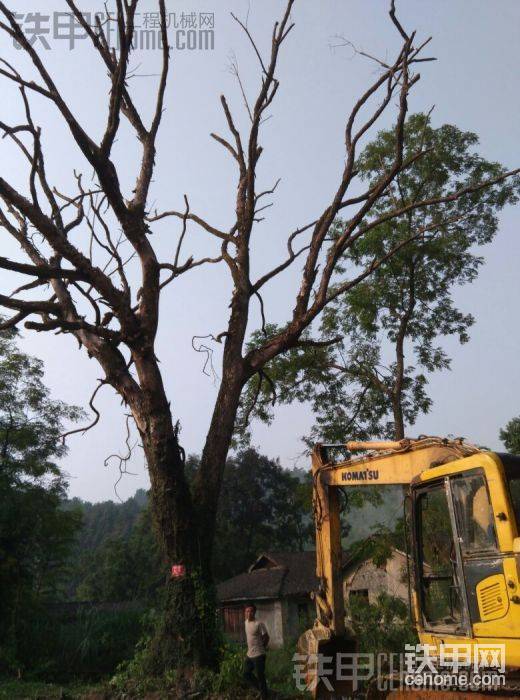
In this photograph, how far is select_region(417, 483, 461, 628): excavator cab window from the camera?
565 centimetres

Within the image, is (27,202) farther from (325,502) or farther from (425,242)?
Result: (425,242)

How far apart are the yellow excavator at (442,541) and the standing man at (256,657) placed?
4.04 ft

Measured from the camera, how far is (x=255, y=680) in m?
7.95

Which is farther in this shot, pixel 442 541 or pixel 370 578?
pixel 370 578

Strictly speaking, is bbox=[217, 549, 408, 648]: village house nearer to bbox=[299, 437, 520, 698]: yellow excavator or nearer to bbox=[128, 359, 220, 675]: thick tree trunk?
bbox=[128, 359, 220, 675]: thick tree trunk

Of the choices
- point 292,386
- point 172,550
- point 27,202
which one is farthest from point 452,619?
point 292,386

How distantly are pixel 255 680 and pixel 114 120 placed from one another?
7.55 meters

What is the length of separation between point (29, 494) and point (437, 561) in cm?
1780

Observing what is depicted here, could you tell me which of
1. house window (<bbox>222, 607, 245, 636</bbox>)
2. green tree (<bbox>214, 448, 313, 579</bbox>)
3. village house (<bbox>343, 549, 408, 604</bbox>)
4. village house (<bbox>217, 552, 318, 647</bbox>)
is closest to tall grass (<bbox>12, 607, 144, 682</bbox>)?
village house (<bbox>343, 549, 408, 604</bbox>)

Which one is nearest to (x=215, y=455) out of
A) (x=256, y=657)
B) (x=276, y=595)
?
(x=256, y=657)

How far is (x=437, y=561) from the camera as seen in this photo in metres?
6.03

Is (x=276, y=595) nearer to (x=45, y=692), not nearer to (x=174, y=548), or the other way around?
(x=45, y=692)

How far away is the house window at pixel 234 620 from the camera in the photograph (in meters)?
31.8

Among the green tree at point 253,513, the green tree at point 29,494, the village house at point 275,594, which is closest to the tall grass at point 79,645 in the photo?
the green tree at point 29,494
